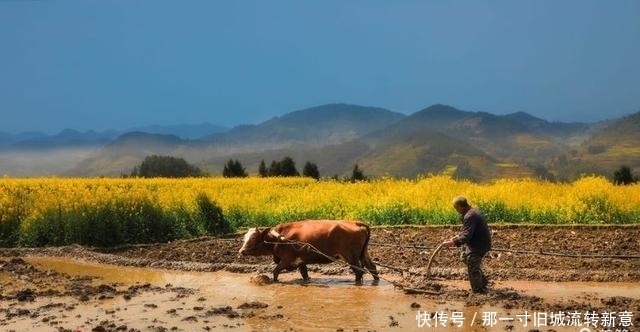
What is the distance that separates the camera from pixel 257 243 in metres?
14.4

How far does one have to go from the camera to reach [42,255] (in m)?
19.1

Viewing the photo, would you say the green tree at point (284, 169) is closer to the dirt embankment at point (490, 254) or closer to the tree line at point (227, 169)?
the tree line at point (227, 169)

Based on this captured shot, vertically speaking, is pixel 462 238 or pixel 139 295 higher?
pixel 462 238

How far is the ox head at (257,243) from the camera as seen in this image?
1436 centimetres

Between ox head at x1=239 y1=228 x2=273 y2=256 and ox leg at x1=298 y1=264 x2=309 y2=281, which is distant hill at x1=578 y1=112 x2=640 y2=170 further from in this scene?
ox head at x1=239 y1=228 x2=273 y2=256

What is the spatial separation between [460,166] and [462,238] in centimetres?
10198

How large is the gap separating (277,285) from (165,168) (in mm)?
50092

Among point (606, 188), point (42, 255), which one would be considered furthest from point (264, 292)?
point (606, 188)

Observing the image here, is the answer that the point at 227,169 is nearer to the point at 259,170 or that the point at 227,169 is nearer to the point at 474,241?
the point at 259,170

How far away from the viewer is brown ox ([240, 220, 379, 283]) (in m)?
13.8

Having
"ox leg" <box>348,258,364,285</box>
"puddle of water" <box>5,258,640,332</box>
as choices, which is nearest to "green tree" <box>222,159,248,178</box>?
"puddle of water" <box>5,258,640,332</box>

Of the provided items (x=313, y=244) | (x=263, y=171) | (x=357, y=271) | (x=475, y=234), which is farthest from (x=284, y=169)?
(x=475, y=234)

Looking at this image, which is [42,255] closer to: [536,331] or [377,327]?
[377,327]

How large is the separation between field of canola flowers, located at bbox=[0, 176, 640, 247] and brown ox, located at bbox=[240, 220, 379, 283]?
25.6 ft
